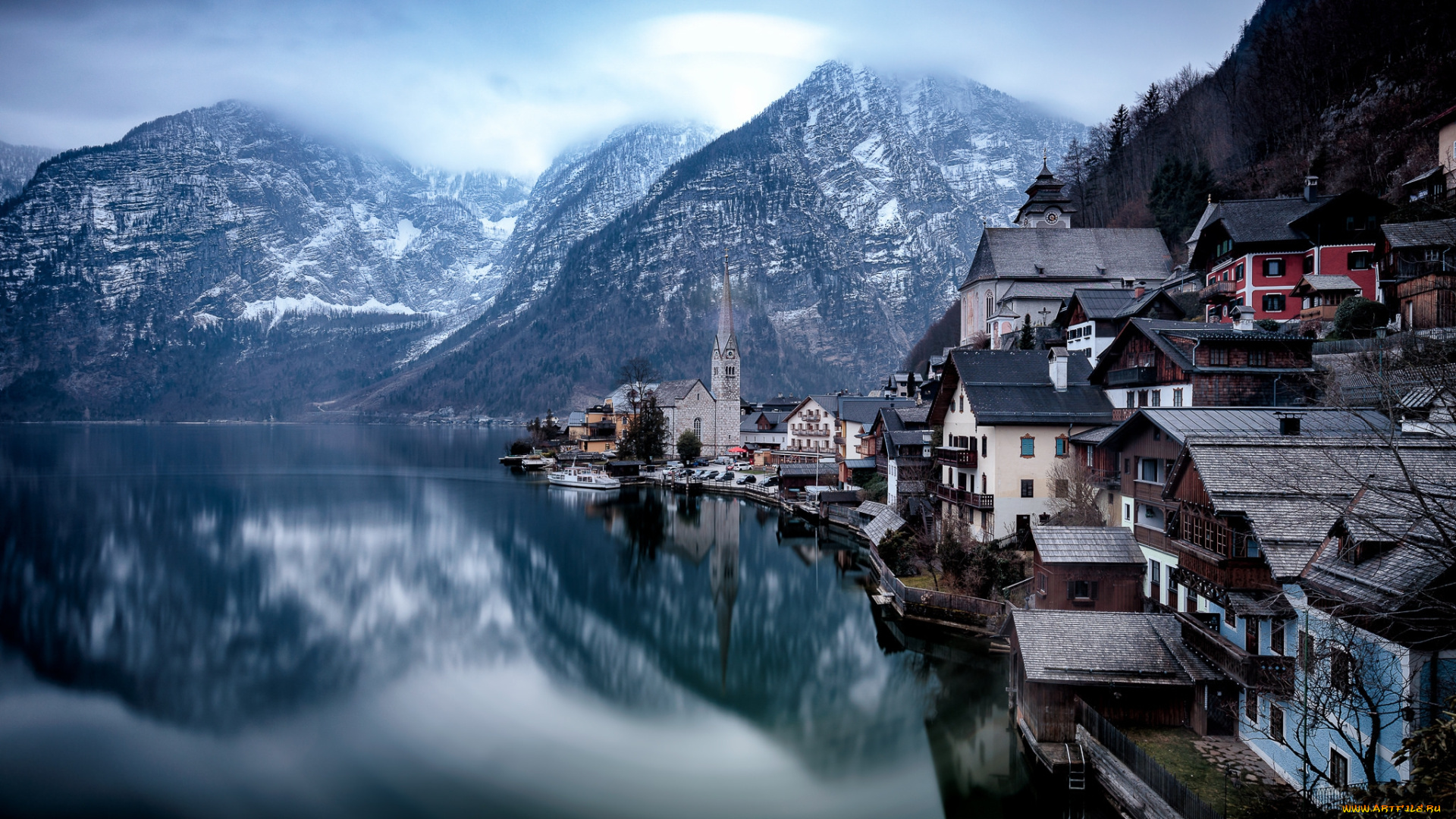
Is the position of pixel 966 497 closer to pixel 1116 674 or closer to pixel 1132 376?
pixel 1132 376

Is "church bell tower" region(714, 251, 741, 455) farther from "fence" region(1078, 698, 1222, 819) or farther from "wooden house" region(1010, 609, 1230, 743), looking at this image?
"fence" region(1078, 698, 1222, 819)

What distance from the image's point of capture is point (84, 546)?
43688 millimetres

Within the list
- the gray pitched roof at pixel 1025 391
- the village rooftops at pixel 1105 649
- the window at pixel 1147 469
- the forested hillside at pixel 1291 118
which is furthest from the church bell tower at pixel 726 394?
the village rooftops at pixel 1105 649

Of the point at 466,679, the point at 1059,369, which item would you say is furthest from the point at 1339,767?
the point at 466,679

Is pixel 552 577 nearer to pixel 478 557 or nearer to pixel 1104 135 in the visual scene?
pixel 478 557

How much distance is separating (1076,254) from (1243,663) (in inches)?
2061

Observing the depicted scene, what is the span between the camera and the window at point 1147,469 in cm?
2155

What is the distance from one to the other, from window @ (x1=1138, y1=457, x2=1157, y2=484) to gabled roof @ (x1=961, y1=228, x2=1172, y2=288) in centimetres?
4063

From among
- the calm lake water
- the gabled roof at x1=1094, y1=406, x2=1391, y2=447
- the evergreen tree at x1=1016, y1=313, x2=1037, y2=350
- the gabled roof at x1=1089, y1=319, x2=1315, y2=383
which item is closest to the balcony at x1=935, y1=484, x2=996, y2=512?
the calm lake water

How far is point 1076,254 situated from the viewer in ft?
199

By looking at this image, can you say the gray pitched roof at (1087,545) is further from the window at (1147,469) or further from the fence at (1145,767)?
the fence at (1145,767)

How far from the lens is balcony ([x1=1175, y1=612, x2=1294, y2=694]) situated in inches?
540

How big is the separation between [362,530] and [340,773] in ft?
118

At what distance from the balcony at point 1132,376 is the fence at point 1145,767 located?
14704 mm
